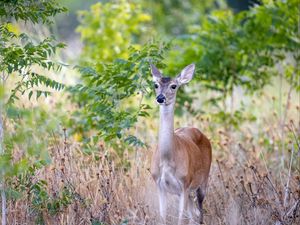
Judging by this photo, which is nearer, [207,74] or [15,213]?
[15,213]

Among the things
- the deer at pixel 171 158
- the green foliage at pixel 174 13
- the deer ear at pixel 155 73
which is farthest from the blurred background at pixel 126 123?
the green foliage at pixel 174 13

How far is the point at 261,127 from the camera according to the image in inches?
411

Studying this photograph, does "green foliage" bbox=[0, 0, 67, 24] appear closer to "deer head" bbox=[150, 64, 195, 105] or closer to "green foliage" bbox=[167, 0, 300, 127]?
"deer head" bbox=[150, 64, 195, 105]

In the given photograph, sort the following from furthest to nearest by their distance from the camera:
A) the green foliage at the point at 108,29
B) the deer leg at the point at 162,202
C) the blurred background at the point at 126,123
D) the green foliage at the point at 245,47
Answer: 1. the green foliage at the point at 108,29
2. the green foliage at the point at 245,47
3. the deer leg at the point at 162,202
4. the blurred background at the point at 126,123

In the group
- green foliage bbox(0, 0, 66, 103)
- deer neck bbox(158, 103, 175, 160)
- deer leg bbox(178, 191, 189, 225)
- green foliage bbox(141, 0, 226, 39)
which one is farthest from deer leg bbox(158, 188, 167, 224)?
green foliage bbox(141, 0, 226, 39)

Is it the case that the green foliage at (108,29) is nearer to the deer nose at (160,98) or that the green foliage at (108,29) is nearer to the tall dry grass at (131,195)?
the tall dry grass at (131,195)

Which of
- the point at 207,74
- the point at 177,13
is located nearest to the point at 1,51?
the point at 207,74

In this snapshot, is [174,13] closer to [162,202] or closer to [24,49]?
[162,202]

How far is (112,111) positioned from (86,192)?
0.91 m

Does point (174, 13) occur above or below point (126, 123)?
above

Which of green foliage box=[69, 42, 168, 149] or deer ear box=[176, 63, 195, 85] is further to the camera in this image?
green foliage box=[69, 42, 168, 149]

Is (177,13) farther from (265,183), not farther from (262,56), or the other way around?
(265,183)

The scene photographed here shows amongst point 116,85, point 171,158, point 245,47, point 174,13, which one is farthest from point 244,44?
point 174,13

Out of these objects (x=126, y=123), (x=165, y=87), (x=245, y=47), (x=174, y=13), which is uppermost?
(x=174, y=13)
